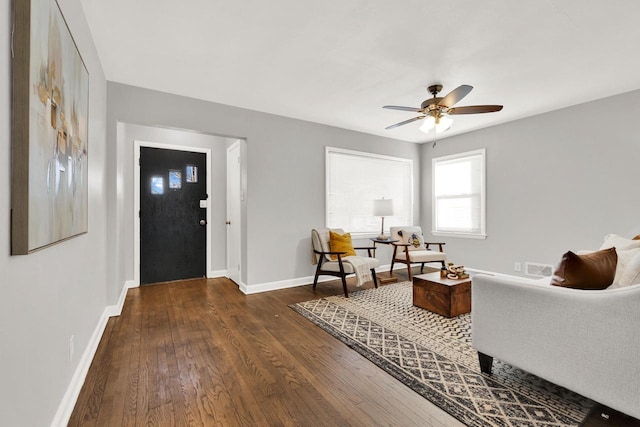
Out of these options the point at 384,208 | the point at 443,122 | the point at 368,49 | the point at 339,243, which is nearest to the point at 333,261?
the point at 339,243

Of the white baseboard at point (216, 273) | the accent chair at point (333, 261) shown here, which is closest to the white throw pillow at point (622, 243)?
the accent chair at point (333, 261)

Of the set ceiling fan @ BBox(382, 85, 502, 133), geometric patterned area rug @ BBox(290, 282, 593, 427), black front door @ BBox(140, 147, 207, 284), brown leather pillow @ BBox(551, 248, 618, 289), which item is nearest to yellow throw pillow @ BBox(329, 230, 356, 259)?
geometric patterned area rug @ BBox(290, 282, 593, 427)

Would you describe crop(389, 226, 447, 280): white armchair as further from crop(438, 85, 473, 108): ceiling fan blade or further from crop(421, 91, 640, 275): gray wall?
crop(438, 85, 473, 108): ceiling fan blade

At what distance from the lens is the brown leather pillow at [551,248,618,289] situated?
5.32ft

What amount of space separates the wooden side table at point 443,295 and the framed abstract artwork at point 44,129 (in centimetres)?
303

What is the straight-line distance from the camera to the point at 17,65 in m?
1.04

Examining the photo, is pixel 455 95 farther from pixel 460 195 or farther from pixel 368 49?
pixel 460 195

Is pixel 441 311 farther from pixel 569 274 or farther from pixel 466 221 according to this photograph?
pixel 466 221

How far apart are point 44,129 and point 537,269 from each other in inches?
208

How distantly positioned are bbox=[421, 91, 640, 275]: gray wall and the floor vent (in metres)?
0.07

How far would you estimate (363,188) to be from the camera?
5.14m

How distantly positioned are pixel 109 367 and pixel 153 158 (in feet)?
10.2

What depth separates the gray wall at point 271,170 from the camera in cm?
342

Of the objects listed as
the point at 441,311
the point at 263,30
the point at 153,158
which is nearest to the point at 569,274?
the point at 441,311
